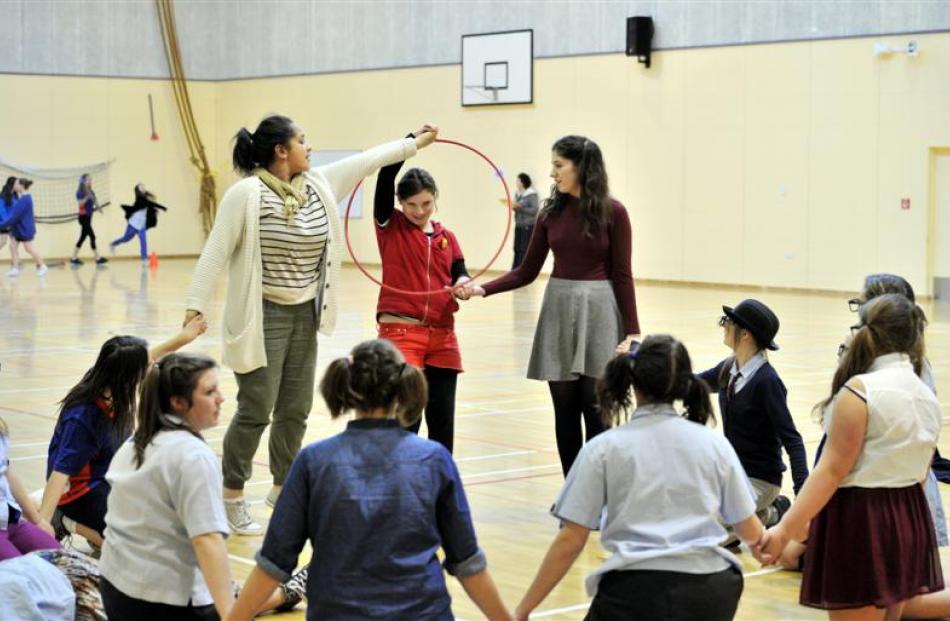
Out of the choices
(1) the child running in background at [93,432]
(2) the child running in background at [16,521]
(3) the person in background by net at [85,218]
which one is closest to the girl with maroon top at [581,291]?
(1) the child running in background at [93,432]

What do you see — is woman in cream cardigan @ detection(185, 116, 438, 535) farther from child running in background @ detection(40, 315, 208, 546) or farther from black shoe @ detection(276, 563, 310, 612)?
black shoe @ detection(276, 563, 310, 612)

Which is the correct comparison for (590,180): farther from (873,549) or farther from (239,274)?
(873,549)

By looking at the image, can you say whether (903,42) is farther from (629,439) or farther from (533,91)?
(629,439)

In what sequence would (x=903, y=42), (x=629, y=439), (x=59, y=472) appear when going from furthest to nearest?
(x=903, y=42), (x=59, y=472), (x=629, y=439)

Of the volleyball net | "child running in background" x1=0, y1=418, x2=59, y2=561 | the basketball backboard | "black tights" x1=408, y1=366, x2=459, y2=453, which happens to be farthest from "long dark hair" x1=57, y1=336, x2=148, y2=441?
the volleyball net

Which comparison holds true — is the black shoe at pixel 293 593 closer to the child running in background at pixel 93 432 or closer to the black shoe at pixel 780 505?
the child running in background at pixel 93 432

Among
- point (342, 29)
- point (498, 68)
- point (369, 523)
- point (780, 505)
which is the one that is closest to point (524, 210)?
point (498, 68)

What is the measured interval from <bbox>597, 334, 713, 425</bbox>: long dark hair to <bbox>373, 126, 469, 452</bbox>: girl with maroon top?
9.04 feet

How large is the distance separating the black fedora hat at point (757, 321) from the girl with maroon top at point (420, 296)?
4.54 feet

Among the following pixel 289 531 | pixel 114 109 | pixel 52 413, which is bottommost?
pixel 52 413

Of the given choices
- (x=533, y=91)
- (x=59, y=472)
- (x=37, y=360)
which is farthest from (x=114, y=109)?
(x=59, y=472)

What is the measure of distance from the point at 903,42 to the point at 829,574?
16562 mm

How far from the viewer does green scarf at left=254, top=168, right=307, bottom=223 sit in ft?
20.0

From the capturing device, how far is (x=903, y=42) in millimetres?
19469
